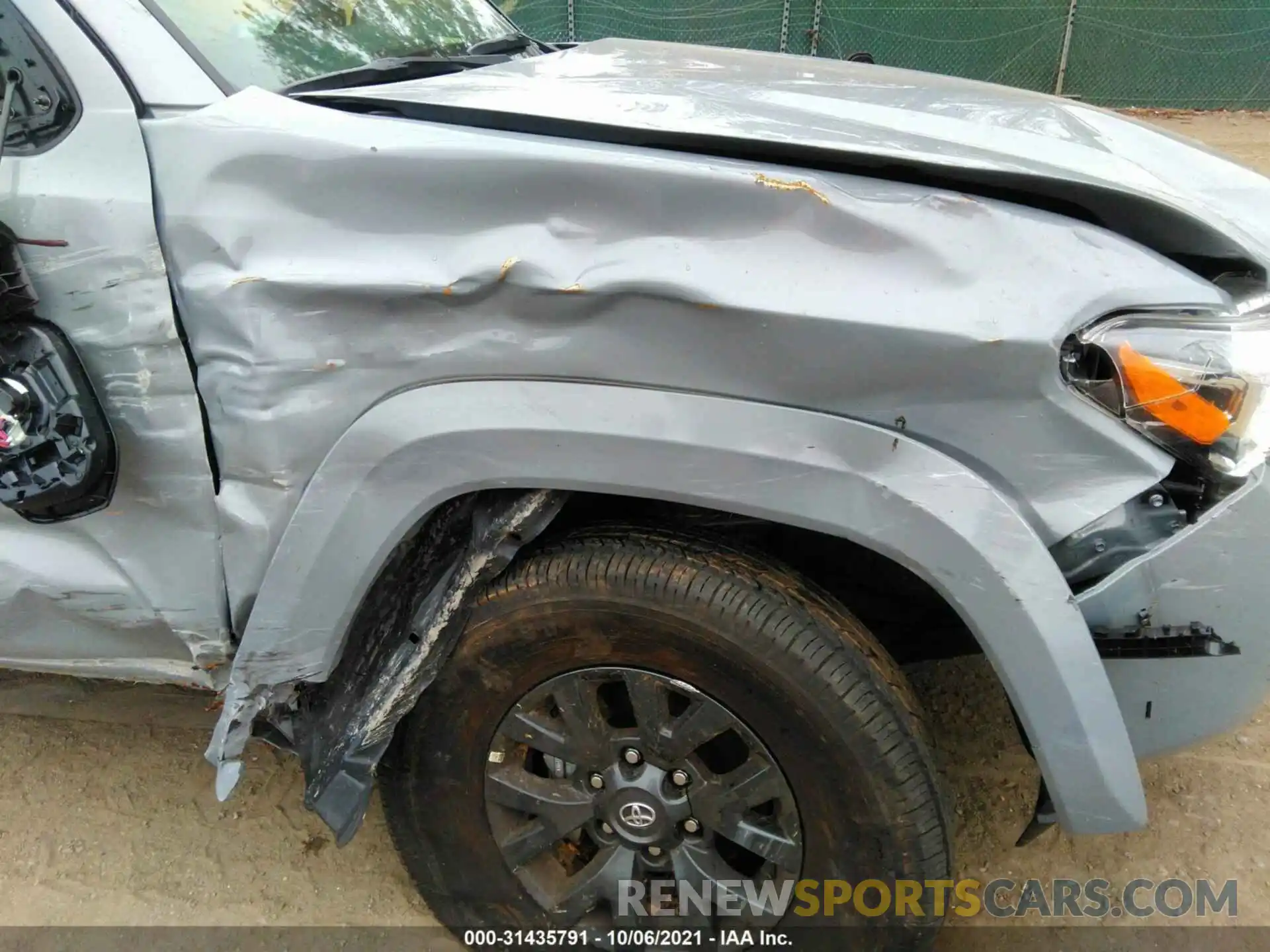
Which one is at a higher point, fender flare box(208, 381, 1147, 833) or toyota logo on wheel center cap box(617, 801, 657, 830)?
fender flare box(208, 381, 1147, 833)

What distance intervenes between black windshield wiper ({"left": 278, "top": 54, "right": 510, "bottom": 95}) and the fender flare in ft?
2.48

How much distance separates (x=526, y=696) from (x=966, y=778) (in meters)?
1.37

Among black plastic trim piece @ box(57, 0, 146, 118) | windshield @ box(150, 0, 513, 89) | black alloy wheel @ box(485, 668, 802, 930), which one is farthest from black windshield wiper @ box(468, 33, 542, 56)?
black alloy wheel @ box(485, 668, 802, 930)

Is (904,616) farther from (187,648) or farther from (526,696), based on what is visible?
Answer: (187,648)

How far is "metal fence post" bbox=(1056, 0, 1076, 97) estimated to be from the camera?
37.8ft

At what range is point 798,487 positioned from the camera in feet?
4.47

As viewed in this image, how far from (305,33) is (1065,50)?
12.4 meters

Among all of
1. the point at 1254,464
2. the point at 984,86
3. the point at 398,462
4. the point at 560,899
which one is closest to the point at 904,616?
the point at 1254,464

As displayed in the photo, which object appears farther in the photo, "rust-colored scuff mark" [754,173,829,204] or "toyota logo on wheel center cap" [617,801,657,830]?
"toyota logo on wheel center cap" [617,801,657,830]

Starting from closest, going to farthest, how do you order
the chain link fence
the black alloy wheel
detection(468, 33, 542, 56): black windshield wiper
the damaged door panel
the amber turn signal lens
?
1. the amber turn signal lens
2. the damaged door panel
3. the black alloy wheel
4. detection(468, 33, 542, 56): black windshield wiper
5. the chain link fence

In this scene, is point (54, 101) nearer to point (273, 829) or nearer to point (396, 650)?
point (396, 650)

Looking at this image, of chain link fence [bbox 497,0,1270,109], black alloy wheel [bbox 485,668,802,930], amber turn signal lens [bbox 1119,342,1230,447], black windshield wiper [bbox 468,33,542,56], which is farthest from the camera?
chain link fence [bbox 497,0,1270,109]

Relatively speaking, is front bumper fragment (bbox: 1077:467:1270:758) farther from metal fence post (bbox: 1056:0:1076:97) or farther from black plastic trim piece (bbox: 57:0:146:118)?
metal fence post (bbox: 1056:0:1076:97)

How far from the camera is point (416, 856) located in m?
1.94
